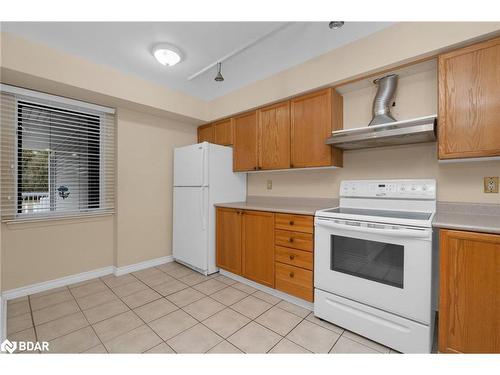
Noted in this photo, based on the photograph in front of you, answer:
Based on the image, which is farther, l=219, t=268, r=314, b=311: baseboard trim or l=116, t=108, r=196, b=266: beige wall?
l=116, t=108, r=196, b=266: beige wall

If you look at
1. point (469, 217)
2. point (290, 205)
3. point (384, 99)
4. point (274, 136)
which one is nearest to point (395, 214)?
point (469, 217)

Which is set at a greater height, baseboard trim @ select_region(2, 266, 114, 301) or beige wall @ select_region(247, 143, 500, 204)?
beige wall @ select_region(247, 143, 500, 204)

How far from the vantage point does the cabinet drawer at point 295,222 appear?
207cm

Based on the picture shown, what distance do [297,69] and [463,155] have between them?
67.1 inches

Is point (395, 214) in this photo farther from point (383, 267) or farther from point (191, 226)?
point (191, 226)

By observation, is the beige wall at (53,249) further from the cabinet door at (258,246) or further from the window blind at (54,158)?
the cabinet door at (258,246)

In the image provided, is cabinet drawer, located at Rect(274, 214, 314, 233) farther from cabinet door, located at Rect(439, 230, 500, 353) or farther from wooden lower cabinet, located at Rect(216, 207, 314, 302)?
cabinet door, located at Rect(439, 230, 500, 353)

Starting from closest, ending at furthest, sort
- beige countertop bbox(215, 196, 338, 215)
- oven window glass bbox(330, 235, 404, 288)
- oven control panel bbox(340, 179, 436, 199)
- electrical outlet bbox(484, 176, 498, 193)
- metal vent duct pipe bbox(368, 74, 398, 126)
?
oven window glass bbox(330, 235, 404, 288) < electrical outlet bbox(484, 176, 498, 193) < oven control panel bbox(340, 179, 436, 199) < metal vent duct pipe bbox(368, 74, 398, 126) < beige countertop bbox(215, 196, 338, 215)

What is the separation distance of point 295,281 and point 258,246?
1.76 ft

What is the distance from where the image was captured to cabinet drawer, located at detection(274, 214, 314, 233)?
207 centimetres

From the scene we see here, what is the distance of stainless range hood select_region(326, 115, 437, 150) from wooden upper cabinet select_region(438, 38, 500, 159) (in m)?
0.11

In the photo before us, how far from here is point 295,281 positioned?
2.18 meters

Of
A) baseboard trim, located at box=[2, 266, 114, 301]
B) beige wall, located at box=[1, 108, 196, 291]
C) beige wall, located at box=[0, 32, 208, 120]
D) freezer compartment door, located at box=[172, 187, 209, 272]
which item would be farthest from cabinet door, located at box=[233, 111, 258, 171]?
baseboard trim, located at box=[2, 266, 114, 301]
